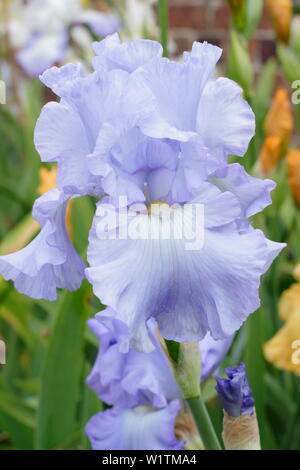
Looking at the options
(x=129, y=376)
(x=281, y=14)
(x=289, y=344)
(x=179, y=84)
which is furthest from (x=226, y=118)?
(x=281, y=14)

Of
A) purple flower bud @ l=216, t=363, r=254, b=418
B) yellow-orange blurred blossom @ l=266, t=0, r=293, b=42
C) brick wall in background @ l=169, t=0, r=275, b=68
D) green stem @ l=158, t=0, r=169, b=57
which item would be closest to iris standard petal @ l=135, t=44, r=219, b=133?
purple flower bud @ l=216, t=363, r=254, b=418

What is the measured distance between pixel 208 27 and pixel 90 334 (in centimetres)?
172

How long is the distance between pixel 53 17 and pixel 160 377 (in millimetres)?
1441

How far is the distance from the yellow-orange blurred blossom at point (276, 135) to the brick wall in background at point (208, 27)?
1.40 m

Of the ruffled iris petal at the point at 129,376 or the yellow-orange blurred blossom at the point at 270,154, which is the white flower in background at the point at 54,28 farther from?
the ruffled iris petal at the point at 129,376

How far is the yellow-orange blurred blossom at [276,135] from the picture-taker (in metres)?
1.04

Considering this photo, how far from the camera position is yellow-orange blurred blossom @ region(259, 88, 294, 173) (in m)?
1.04

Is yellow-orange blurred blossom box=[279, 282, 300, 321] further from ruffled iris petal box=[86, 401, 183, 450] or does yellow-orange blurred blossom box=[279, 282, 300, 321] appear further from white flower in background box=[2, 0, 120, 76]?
white flower in background box=[2, 0, 120, 76]

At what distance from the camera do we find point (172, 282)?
1.47ft

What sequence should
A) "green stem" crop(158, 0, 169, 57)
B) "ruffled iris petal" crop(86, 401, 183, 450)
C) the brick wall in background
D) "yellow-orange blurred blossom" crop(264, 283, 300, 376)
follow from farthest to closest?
1. the brick wall in background
2. "green stem" crop(158, 0, 169, 57)
3. "yellow-orange blurred blossom" crop(264, 283, 300, 376)
4. "ruffled iris petal" crop(86, 401, 183, 450)

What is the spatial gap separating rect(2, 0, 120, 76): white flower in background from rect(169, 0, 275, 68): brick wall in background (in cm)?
59

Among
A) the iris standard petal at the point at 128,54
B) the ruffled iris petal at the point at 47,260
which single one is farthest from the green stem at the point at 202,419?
the iris standard petal at the point at 128,54

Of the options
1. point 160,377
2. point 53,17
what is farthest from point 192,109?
point 53,17

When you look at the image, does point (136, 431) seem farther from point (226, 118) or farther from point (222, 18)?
point (222, 18)
